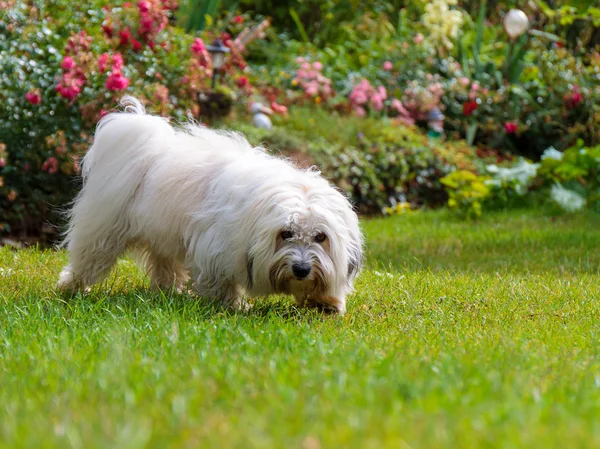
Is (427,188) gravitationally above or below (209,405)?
below

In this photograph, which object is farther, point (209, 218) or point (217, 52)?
point (217, 52)

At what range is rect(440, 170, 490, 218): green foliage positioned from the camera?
31.2 ft

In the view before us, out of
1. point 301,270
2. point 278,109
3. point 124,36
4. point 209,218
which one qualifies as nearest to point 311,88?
point 278,109

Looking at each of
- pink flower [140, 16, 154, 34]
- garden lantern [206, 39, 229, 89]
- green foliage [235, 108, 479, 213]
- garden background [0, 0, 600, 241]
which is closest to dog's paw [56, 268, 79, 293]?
garden background [0, 0, 600, 241]

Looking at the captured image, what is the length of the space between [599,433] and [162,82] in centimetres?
690

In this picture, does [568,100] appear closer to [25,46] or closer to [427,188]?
[427,188]

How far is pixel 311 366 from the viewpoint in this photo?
326 centimetres

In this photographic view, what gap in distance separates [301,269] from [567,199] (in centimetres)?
585

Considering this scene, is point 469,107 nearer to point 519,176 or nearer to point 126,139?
point 519,176

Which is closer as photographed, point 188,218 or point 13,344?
point 13,344

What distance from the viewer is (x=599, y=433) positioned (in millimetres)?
2240

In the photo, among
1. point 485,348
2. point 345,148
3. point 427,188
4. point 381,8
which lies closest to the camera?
point 485,348

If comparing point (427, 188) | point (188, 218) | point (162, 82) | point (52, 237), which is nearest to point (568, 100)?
Answer: point (427, 188)

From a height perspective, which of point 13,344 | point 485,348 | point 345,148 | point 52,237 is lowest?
point 52,237
